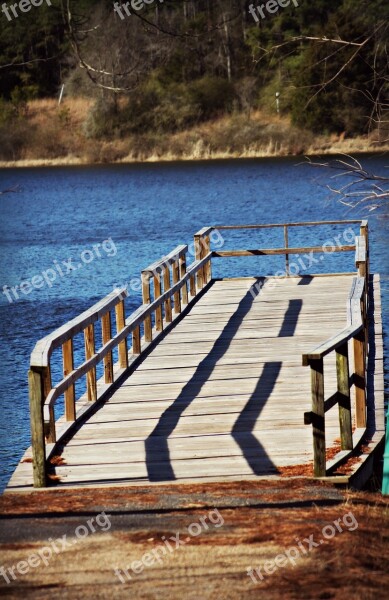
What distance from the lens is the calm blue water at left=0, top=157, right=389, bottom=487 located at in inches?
822

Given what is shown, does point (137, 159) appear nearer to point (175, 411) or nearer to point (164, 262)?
point (164, 262)

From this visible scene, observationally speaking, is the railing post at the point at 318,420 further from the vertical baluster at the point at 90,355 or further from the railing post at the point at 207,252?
the railing post at the point at 207,252

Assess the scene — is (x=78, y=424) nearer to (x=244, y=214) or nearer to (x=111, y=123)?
(x=244, y=214)

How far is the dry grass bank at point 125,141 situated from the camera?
78.6 m

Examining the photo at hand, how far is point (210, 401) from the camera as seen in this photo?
10477 mm

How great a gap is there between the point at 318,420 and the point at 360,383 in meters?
1.59

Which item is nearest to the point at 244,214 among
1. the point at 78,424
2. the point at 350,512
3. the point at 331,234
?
the point at 331,234

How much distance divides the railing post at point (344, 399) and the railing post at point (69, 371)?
223 centimetres

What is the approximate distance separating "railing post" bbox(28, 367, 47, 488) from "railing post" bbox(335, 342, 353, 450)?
222 cm

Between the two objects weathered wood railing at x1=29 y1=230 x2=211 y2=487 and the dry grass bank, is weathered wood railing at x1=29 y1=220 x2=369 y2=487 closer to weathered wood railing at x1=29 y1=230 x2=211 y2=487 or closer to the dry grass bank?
weathered wood railing at x1=29 y1=230 x2=211 y2=487

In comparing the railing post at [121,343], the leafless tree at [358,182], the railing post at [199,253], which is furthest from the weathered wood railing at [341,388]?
the railing post at [199,253]

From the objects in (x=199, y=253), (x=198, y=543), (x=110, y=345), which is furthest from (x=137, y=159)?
(x=198, y=543)

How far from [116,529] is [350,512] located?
1.38 meters

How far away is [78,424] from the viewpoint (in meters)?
9.83
